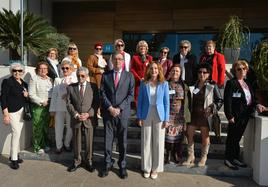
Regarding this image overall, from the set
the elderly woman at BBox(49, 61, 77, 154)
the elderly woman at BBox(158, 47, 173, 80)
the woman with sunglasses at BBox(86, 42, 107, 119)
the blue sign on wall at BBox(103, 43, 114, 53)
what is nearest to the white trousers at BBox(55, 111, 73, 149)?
the elderly woman at BBox(49, 61, 77, 154)

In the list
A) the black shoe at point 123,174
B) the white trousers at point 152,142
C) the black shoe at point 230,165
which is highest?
the white trousers at point 152,142

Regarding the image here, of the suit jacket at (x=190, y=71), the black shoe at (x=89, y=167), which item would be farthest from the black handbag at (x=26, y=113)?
the suit jacket at (x=190, y=71)

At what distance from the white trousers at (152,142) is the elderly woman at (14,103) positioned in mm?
2178

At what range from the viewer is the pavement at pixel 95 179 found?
4965 millimetres

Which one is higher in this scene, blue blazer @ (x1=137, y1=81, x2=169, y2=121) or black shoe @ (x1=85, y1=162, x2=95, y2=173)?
blue blazer @ (x1=137, y1=81, x2=169, y2=121)

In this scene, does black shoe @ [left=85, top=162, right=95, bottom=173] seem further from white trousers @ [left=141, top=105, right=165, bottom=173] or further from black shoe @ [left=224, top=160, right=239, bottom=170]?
black shoe @ [left=224, top=160, right=239, bottom=170]

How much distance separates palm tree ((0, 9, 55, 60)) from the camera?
7102mm

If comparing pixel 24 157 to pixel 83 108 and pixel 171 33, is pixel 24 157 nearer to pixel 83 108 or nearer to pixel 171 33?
pixel 83 108

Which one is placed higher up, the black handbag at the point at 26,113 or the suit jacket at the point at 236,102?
the suit jacket at the point at 236,102

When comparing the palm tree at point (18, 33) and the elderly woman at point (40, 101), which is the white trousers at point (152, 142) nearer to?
the elderly woman at point (40, 101)

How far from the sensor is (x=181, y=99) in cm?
535

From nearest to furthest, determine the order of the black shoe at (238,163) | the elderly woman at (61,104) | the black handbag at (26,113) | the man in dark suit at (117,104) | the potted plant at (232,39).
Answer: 1. the man in dark suit at (117,104)
2. the black shoe at (238,163)
3. the black handbag at (26,113)
4. the elderly woman at (61,104)
5. the potted plant at (232,39)

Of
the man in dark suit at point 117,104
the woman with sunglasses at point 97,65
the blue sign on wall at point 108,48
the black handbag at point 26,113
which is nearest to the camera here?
the man in dark suit at point 117,104

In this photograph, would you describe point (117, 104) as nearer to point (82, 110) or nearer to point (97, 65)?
point (82, 110)
